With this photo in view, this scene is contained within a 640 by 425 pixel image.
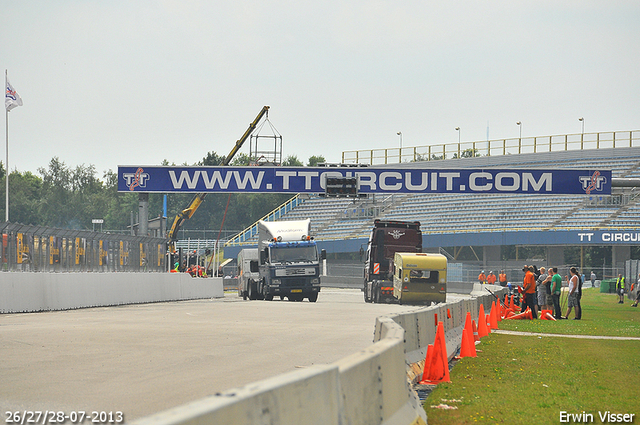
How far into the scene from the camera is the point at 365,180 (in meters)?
41.1

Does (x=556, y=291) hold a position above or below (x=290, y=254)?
below

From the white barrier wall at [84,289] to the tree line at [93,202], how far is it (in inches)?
3404

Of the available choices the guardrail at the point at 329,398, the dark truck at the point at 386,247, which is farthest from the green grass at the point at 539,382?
the dark truck at the point at 386,247

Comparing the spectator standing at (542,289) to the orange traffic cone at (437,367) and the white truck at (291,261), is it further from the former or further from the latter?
the orange traffic cone at (437,367)

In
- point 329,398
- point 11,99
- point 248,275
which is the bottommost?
point 248,275

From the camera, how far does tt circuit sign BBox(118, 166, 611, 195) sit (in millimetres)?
40938

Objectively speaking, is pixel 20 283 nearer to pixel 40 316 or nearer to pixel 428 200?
pixel 40 316

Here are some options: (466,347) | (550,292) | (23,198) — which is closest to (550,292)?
(550,292)

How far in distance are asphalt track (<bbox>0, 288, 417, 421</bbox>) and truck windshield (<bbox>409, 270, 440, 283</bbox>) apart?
11.7 meters

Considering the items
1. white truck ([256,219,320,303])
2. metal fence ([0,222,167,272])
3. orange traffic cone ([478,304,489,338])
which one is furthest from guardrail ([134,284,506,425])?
white truck ([256,219,320,303])

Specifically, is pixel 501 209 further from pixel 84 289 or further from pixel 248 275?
pixel 84 289

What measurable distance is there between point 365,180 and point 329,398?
36.4 metres

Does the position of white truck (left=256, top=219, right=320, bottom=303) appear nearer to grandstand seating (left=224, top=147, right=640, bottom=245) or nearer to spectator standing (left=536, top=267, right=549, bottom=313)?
spectator standing (left=536, top=267, right=549, bottom=313)

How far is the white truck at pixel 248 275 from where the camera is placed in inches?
1543
